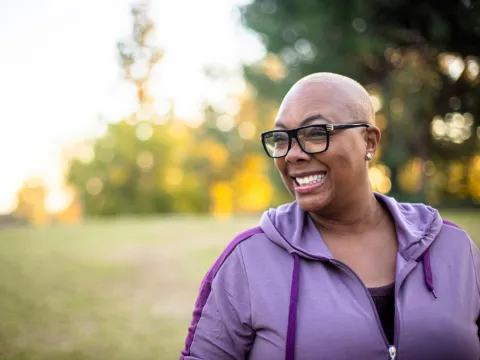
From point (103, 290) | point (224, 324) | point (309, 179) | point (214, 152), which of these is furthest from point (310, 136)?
point (214, 152)

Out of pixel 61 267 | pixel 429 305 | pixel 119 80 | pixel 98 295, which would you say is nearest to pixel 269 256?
pixel 429 305

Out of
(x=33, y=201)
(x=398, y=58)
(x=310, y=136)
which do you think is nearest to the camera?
(x=310, y=136)

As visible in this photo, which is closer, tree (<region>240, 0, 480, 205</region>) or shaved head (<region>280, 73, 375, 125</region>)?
shaved head (<region>280, 73, 375, 125</region>)

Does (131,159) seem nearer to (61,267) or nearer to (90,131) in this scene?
(90,131)

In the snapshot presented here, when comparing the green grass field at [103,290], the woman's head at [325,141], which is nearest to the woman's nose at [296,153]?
the woman's head at [325,141]

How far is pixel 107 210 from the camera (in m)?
26.9

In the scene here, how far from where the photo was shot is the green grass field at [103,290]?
4621mm

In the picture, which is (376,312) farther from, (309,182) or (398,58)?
(398,58)

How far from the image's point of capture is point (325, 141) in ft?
5.91

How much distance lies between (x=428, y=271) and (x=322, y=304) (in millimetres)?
496

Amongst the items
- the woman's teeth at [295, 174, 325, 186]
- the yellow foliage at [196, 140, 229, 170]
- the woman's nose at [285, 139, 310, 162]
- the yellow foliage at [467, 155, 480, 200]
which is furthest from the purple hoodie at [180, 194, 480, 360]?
the yellow foliage at [196, 140, 229, 170]

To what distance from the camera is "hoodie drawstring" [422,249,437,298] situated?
67.9 inches

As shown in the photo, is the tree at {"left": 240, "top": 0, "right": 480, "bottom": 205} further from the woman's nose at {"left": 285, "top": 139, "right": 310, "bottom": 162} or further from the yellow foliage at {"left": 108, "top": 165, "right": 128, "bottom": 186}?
the yellow foliage at {"left": 108, "top": 165, "right": 128, "bottom": 186}

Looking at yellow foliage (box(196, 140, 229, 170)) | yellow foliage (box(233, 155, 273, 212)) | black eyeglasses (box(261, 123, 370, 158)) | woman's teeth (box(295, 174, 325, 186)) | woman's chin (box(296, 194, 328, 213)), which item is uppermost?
black eyeglasses (box(261, 123, 370, 158))
